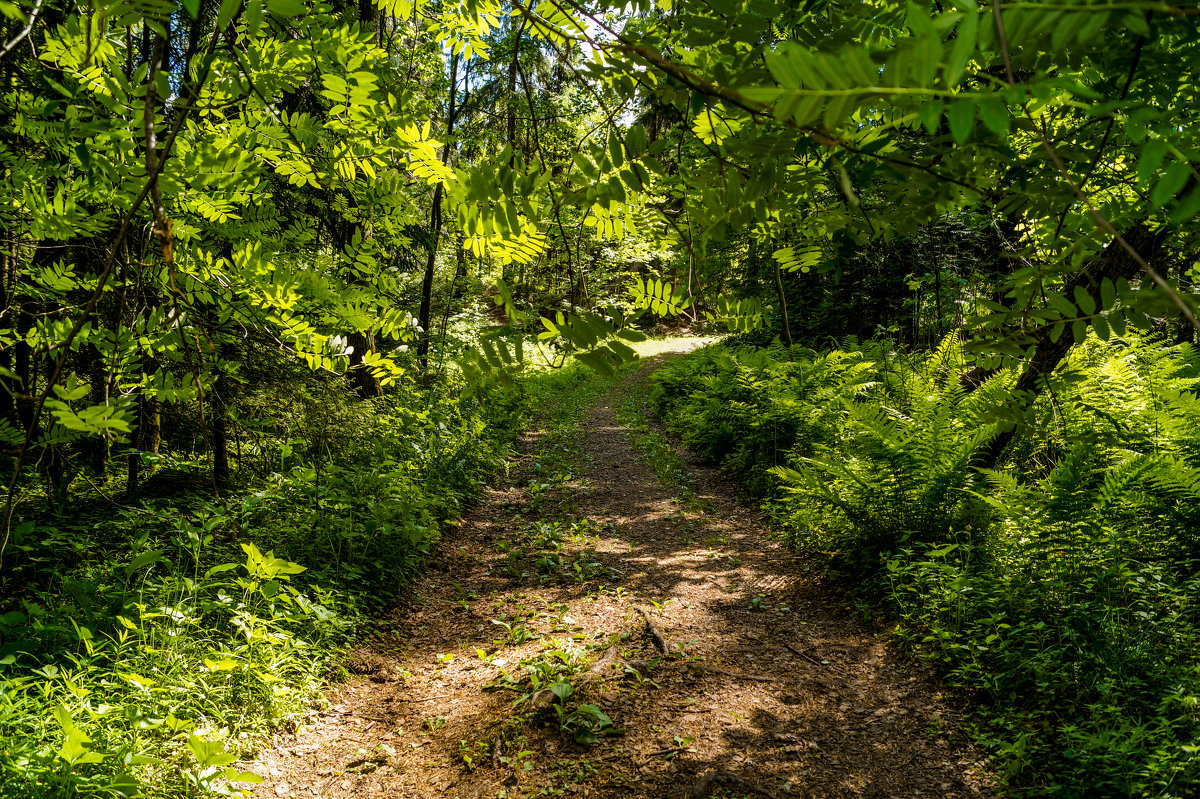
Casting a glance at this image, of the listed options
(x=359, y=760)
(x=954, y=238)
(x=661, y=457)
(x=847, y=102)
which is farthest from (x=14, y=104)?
(x=954, y=238)

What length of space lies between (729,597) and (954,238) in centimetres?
840

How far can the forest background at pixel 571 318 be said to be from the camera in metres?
1.06

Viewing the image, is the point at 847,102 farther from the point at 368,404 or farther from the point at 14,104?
the point at 368,404

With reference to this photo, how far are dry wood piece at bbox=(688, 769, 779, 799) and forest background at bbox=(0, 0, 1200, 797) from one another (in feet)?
3.59

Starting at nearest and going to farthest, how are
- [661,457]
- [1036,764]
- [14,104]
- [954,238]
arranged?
[1036,764], [14,104], [661,457], [954,238]

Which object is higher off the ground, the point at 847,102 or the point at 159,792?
the point at 847,102

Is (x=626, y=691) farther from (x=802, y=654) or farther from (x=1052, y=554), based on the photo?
(x=1052, y=554)

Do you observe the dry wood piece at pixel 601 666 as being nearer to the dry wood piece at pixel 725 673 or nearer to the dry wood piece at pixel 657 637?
the dry wood piece at pixel 657 637

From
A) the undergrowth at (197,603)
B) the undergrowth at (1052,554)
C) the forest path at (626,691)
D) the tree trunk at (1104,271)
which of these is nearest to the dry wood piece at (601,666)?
the forest path at (626,691)

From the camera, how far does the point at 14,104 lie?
3080 mm

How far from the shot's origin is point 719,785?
9.00 ft

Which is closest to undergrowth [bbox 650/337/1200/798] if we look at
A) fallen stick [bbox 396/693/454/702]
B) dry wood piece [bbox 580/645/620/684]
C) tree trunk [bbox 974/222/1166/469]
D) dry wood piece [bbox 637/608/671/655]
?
tree trunk [bbox 974/222/1166/469]

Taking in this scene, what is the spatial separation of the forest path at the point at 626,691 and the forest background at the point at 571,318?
0.30 meters

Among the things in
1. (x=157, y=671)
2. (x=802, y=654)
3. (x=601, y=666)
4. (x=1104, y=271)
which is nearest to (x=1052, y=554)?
(x=802, y=654)
